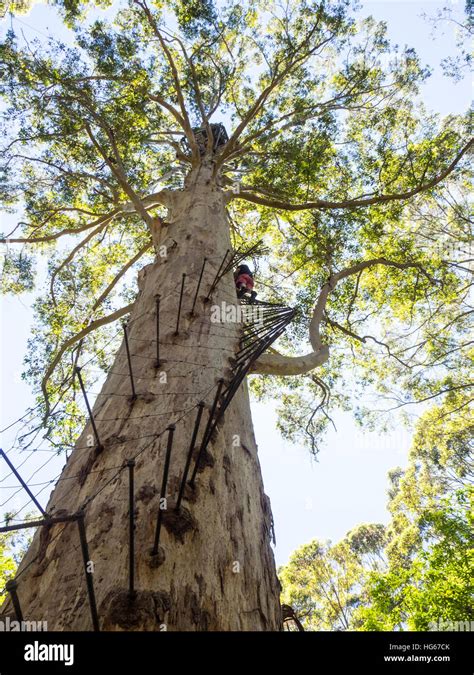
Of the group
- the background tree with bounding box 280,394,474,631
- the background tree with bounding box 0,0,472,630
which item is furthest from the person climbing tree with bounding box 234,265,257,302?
the background tree with bounding box 280,394,474,631

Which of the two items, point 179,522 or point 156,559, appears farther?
point 179,522

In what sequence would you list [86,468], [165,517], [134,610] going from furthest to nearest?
[86,468] → [165,517] → [134,610]

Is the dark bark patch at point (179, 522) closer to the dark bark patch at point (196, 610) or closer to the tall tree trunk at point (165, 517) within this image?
the tall tree trunk at point (165, 517)

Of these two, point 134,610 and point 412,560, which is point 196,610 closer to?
point 134,610

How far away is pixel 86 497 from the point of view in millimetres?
1595

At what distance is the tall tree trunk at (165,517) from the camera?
1229mm

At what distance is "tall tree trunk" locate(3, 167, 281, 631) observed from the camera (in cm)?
123

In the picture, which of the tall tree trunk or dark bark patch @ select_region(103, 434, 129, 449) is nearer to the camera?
the tall tree trunk

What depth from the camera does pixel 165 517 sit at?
57.7 inches

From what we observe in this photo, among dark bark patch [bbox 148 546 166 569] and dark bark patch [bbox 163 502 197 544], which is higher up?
dark bark patch [bbox 163 502 197 544]

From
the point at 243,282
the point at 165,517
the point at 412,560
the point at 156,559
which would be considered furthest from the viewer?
the point at 412,560

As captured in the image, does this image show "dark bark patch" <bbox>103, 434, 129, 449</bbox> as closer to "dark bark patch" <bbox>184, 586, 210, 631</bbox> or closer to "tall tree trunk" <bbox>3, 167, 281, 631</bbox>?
"tall tree trunk" <bbox>3, 167, 281, 631</bbox>

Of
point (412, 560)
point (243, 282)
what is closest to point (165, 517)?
point (243, 282)
